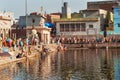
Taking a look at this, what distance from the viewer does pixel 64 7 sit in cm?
10169

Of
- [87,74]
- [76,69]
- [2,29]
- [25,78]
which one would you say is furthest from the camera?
[2,29]

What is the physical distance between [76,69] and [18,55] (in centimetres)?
1162

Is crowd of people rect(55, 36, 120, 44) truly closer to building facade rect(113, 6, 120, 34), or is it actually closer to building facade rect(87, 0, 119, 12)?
building facade rect(113, 6, 120, 34)

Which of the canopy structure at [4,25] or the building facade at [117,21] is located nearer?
the canopy structure at [4,25]

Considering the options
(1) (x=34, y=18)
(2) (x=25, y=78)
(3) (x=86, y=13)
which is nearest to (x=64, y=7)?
(3) (x=86, y=13)

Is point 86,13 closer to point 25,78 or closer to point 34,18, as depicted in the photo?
point 34,18

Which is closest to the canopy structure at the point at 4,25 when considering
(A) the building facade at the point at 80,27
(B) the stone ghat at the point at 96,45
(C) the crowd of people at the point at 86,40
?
(C) the crowd of people at the point at 86,40

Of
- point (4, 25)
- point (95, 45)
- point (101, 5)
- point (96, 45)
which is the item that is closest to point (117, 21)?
point (96, 45)

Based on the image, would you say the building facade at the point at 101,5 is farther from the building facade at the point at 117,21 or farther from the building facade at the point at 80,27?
the building facade at the point at 80,27

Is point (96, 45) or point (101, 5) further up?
point (101, 5)

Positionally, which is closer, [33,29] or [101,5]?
[33,29]

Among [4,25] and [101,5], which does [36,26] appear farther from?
[101,5]

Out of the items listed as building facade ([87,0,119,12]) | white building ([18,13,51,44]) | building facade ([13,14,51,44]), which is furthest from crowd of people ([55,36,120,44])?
building facade ([87,0,119,12])

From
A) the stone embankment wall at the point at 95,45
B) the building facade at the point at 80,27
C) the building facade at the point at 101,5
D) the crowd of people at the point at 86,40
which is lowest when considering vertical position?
the stone embankment wall at the point at 95,45
